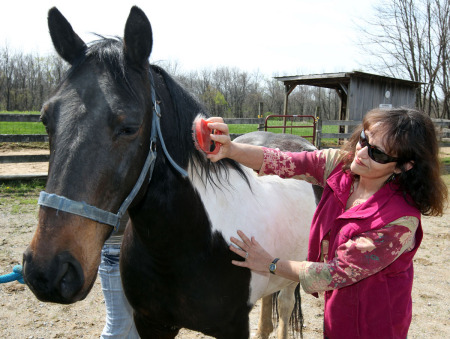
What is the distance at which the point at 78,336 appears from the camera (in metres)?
2.98

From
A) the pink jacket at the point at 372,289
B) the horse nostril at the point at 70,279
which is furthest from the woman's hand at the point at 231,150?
the horse nostril at the point at 70,279

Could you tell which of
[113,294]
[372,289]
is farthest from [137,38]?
[113,294]

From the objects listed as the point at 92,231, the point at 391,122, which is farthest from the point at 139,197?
the point at 391,122

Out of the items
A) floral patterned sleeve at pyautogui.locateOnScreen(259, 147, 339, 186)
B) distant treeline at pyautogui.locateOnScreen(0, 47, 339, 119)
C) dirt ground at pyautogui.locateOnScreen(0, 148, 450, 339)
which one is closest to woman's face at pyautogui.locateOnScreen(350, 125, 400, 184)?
floral patterned sleeve at pyautogui.locateOnScreen(259, 147, 339, 186)

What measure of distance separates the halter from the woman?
0.24 m

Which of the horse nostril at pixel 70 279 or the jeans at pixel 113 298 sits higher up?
the horse nostril at pixel 70 279

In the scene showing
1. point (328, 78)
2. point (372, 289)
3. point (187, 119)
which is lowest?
point (372, 289)

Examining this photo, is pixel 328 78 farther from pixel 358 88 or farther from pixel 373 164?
pixel 373 164

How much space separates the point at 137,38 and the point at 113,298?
1695mm

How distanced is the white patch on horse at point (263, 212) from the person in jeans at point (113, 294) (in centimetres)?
75

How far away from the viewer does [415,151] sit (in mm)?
1512

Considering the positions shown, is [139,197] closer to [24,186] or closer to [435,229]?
[435,229]

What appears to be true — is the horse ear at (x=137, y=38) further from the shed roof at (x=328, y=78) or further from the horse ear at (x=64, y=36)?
the shed roof at (x=328, y=78)

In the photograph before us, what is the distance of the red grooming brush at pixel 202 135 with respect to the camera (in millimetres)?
1567
